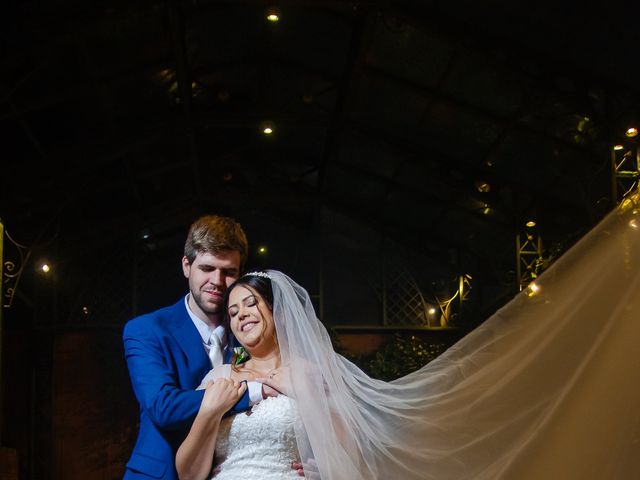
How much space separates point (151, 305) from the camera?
1038 centimetres

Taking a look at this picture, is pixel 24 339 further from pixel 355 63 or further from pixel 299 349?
pixel 299 349

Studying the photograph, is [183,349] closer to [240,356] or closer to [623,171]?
[240,356]

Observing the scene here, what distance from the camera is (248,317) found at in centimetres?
275

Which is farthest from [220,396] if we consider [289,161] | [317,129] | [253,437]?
[289,161]

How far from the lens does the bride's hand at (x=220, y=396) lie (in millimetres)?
2516

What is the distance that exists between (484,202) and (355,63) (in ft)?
7.16

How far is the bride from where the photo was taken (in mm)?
2354

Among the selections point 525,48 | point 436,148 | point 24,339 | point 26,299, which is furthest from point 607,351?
point 24,339

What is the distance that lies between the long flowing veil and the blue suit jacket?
0.30 m

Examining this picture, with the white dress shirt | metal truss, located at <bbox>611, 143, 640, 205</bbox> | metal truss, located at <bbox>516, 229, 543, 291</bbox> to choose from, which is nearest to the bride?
the white dress shirt

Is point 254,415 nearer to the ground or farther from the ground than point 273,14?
nearer to the ground

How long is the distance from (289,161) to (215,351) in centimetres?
794

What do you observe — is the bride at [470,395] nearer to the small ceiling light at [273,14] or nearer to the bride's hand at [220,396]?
the bride's hand at [220,396]

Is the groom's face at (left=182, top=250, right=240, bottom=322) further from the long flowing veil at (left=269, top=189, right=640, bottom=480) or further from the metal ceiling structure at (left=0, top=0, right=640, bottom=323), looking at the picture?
the metal ceiling structure at (left=0, top=0, right=640, bottom=323)
